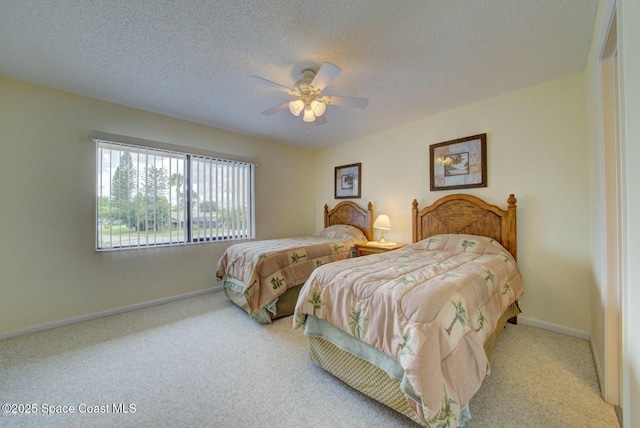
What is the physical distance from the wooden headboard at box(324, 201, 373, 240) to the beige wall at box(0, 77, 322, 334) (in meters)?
2.39

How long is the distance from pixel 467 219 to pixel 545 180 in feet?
2.57

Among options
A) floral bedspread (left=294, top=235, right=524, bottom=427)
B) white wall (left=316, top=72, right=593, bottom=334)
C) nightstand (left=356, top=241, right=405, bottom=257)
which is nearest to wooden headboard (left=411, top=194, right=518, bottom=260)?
white wall (left=316, top=72, right=593, bottom=334)

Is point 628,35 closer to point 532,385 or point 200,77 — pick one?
point 532,385

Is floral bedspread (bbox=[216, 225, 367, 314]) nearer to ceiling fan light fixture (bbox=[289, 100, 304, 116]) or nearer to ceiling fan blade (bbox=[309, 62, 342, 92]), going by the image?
ceiling fan light fixture (bbox=[289, 100, 304, 116])

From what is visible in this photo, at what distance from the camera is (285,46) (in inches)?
74.5

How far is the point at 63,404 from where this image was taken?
1.52m

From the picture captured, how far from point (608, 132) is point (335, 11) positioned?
1886 mm

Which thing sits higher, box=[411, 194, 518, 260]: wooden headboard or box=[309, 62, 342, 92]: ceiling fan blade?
box=[309, 62, 342, 92]: ceiling fan blade

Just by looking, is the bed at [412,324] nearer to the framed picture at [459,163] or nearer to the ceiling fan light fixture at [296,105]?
the framed picture at [459,163]

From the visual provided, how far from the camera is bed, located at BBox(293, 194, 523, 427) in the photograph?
3.83 feet

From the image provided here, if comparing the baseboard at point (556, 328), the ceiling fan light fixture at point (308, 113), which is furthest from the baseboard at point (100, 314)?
the baseboard at point (556, 328)

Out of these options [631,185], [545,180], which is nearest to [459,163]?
[545,180]

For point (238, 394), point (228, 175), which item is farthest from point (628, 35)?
point (228, 175)

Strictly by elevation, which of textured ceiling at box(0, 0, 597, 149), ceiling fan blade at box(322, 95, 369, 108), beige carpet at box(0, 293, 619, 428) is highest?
textured ceiling at box(0, 0, 597, 149)
